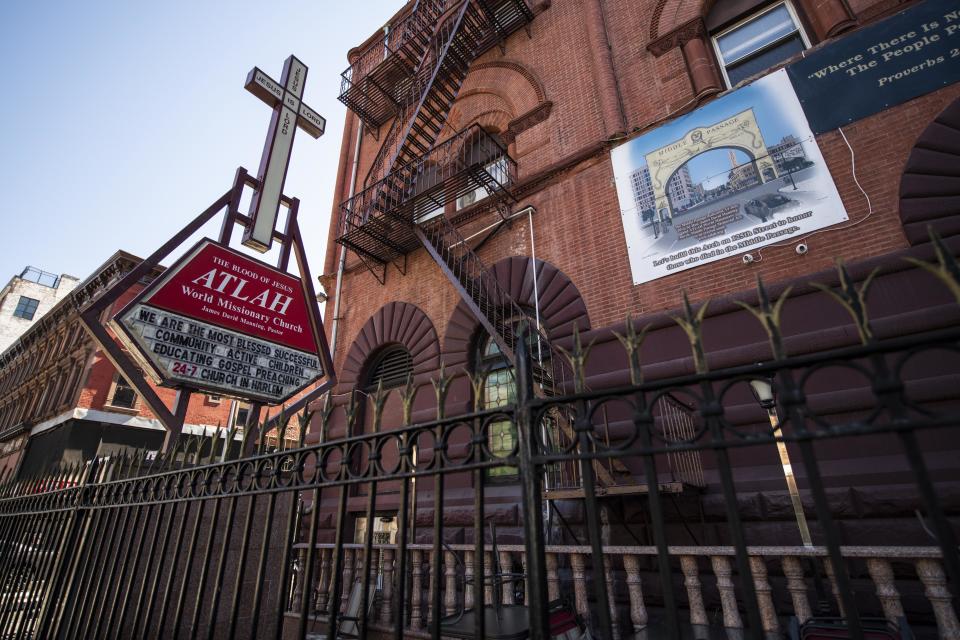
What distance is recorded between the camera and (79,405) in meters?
20.9

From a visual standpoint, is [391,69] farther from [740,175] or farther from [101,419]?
[101,419]

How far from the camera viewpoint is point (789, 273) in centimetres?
664

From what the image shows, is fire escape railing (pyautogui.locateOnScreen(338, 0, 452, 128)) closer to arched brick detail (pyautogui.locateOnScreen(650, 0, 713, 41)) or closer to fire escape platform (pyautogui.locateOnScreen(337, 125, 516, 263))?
fire escape platform (pyautogui.locateOnScreen(337, 125, 516, 263))

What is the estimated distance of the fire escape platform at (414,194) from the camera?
10133mm

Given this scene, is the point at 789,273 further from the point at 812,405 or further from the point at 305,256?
the point at 305,256

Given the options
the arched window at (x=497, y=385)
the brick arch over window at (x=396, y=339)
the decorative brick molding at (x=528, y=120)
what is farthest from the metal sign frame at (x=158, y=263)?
the decorative brick molding at (x=528, y=120)

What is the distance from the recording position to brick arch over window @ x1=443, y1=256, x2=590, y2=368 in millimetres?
8555

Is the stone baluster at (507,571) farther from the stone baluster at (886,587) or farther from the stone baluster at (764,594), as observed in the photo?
the stone baluster at (886,587)

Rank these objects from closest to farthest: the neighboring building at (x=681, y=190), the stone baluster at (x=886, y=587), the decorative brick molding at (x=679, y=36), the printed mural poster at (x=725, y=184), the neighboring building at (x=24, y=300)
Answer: the stone baluster at (x=886, y=587) → the printed mural poster at (x=725, y=184) → the neighboring building at (x=681, y=190) → the decorative brick molding at (x=679, y=36) → the neighboring building at (x=24, y=300)

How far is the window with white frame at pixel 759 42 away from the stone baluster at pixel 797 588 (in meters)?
8.49

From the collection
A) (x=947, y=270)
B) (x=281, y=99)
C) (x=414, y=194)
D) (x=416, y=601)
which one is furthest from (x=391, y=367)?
(x=947, y=270)

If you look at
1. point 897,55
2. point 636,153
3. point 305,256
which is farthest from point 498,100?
point 897,55

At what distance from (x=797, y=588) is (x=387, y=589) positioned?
4.17 m

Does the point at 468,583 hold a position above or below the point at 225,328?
below
